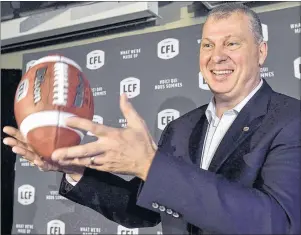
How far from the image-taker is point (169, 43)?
2145mm

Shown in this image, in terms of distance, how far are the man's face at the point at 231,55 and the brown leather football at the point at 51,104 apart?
11.3 inches

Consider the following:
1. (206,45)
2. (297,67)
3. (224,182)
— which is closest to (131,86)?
(297,67)

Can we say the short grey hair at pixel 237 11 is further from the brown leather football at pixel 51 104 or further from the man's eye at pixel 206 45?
the brown leather football at pixel 51 104

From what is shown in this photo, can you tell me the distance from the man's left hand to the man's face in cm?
34

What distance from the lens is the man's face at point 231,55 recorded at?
899 millimetres

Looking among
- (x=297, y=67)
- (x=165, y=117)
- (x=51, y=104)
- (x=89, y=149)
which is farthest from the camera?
(x=165, y=117)

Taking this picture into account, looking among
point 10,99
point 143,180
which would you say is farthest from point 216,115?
point 10,99

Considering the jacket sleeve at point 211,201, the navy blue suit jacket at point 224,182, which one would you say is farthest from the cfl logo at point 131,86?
the jacket sleeve at point 211,201

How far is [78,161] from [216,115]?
40cm

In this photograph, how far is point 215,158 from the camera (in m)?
0.82

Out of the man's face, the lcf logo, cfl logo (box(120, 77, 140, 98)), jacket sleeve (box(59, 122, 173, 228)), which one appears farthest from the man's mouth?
the lcf logo

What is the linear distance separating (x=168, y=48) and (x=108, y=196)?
1.35 meters

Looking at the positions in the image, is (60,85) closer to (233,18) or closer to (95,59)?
(233,18)

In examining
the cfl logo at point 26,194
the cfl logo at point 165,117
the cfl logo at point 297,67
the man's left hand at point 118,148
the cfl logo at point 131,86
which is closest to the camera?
the man's left hand at point 118,148
